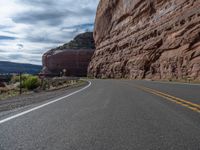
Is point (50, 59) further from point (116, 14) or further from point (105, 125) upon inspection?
point (105, 125)

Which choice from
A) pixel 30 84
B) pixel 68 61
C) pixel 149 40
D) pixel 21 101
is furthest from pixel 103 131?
pixel 68 61

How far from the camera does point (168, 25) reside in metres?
47.6

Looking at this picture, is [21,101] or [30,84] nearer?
[21,101]

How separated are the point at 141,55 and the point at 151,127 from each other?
49.9 m

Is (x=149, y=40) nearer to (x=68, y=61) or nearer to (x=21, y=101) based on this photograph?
(x=21, y=101)

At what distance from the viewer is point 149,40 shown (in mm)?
53719

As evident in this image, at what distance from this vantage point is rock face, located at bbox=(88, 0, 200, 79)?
132 ft

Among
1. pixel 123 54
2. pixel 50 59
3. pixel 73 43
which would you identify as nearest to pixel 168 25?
pixel 123 54

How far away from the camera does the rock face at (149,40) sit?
1585 inches

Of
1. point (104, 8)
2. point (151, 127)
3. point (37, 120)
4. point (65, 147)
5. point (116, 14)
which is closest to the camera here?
point (65, 147)

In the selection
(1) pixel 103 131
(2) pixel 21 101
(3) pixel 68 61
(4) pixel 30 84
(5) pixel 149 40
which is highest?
(5) pixel 149 40

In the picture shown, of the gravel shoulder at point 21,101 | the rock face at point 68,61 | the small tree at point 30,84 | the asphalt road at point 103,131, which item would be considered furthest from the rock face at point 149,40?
the asphalt road at point 103,131

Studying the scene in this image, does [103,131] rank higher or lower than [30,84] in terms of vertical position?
higher

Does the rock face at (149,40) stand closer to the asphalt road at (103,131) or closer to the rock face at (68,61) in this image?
the rock face at (68,61)
